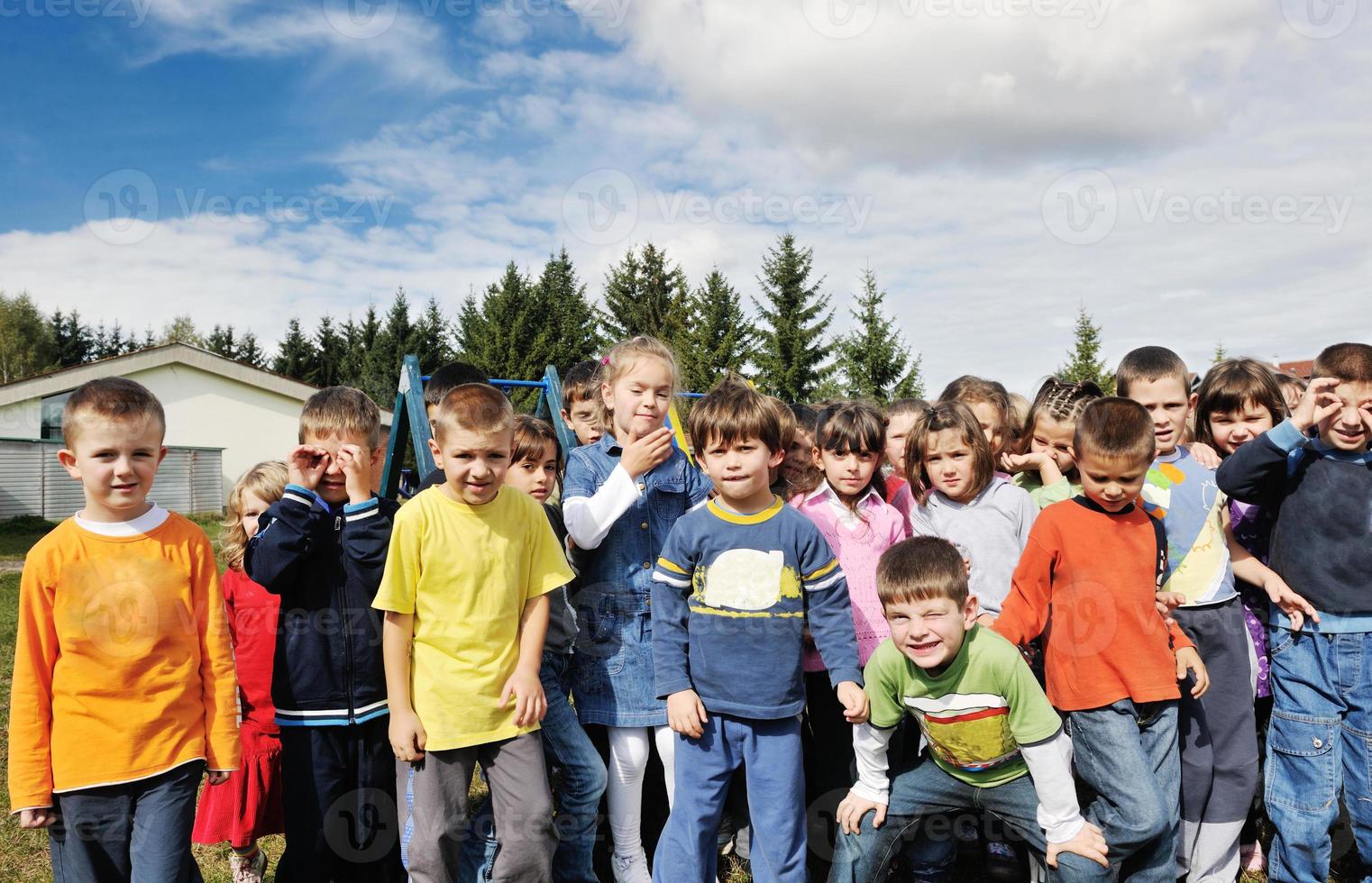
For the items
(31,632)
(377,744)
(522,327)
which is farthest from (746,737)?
(522,327)

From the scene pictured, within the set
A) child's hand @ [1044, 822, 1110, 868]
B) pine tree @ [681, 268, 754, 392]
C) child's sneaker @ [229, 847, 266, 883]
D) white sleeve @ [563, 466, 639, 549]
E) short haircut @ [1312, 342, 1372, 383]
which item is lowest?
child's sneaker @ [229, 847, 266, 883]

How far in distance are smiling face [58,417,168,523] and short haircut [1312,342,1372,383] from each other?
3908 mm

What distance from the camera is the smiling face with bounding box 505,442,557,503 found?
344 centimetres

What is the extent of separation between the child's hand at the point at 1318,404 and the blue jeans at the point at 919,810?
5.03 ft

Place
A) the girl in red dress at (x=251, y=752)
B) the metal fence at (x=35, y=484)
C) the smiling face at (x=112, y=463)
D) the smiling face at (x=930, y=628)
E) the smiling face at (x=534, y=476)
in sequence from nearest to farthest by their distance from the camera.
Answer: the smiling face at (x=112, y=463) → the smiling face at (x=930, y=628) → the girl in red dress at (x=251, y=752) → the smiling face at (x=534, y=476) → the metal fence at (x=35, y=484)

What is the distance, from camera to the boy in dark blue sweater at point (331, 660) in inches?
108

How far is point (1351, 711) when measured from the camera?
9.93 ft

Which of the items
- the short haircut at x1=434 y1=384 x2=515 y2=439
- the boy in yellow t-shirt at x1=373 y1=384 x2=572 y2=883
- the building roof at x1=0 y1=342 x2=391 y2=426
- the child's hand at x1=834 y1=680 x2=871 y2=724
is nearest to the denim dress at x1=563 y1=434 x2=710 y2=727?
the boy in yellow t-shirt at x1=373 y1=384 x2=572 y2=883

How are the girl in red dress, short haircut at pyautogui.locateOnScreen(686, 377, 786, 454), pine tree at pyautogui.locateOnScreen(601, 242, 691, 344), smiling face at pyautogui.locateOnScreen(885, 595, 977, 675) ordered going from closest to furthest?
smiling face at pyautogui.locateOnScreen(885, 595, 977, 675), short haircut at pyautogui.locateOnScreen(686, 377, 786, 454), the girl in red dress, pine tree at pyautogui.locateOnScreen(601, 242, 691, 344)

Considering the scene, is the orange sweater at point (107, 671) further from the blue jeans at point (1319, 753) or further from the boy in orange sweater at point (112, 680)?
the blue jeans at point (1319, 753)

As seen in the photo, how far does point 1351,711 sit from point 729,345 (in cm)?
3484

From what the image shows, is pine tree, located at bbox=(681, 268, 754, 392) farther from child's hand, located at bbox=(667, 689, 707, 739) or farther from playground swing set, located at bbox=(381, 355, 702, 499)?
child's hand, located at bbox=(667, 689, 707, 739)

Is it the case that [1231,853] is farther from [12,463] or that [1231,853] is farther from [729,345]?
[729,345]

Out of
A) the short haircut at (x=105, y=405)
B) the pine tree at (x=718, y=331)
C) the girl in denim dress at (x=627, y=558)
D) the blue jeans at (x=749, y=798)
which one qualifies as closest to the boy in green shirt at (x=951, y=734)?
the blue jeans at (x=749, y=798)
